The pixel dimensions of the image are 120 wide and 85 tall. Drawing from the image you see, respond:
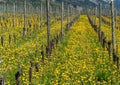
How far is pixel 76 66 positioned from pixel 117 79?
2210 mm

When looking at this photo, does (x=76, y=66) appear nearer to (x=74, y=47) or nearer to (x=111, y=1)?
(x=111, y=1)

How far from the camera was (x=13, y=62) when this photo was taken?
15.5m

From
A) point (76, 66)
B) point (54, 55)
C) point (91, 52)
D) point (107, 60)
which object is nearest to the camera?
point (76, 66)

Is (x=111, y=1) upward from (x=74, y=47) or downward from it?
upward

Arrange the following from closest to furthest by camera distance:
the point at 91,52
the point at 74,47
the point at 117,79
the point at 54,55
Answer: the point at 117,79 → the point at 54,55 → the point at 91,52 → the point at 74,47

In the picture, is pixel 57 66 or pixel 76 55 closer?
pixel 57 66

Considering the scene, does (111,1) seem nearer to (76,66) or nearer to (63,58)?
(63,58)

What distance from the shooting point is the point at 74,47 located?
70.4ft

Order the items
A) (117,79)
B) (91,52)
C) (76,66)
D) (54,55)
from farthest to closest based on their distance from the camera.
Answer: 1. (91,52)
2. (54,55)
3. (76,66)
4. (117,79)

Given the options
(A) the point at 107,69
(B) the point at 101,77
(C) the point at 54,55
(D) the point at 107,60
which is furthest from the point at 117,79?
(C) the point at 54,55

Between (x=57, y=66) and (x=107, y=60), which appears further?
(x=107, y=60)

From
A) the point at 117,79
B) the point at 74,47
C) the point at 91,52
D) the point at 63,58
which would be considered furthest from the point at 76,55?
the point at 117,79

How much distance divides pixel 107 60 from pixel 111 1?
3.31 meters

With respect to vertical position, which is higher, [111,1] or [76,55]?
[111,1]
